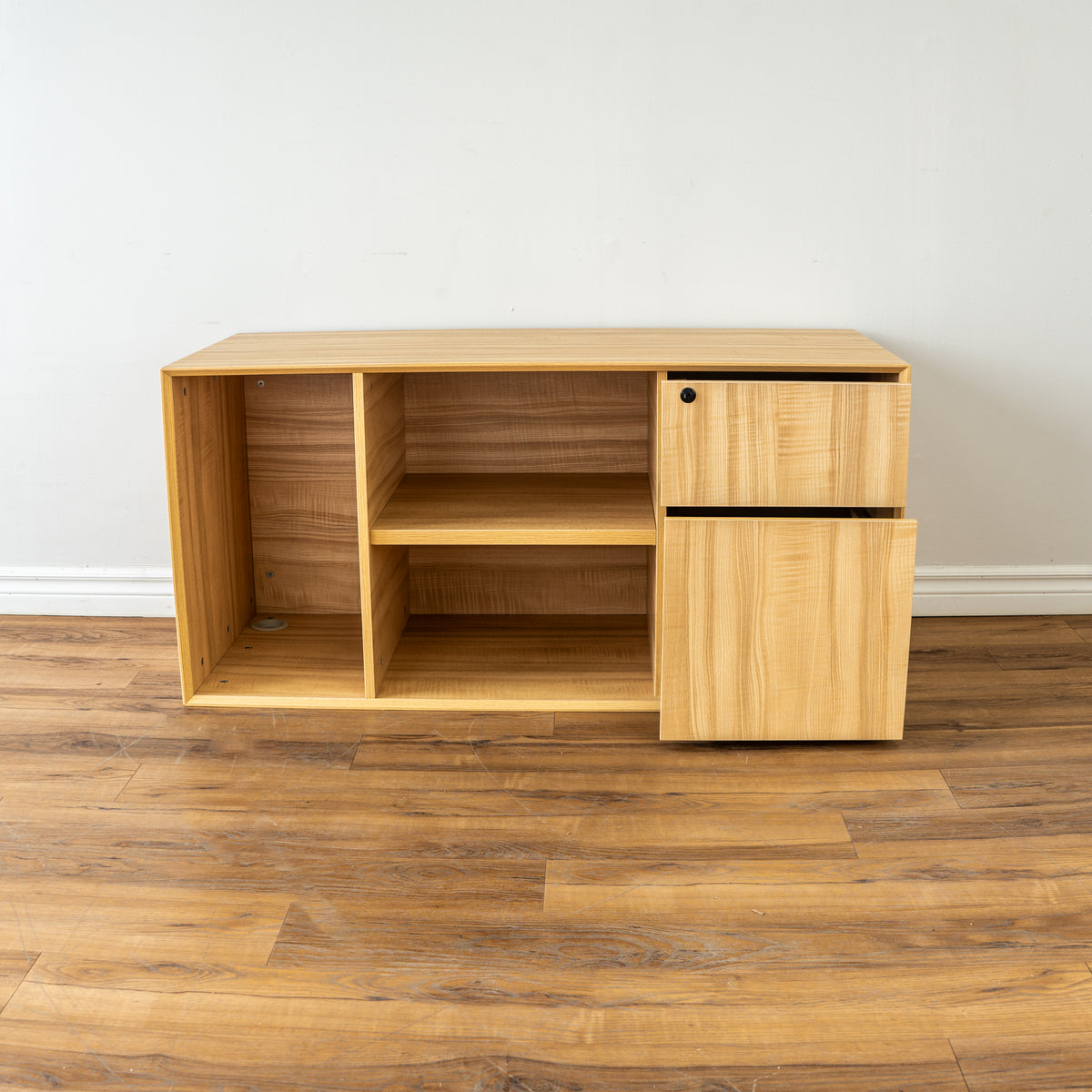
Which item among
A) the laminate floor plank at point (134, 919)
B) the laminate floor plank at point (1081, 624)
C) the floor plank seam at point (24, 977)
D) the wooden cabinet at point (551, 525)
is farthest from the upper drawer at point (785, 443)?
the floor plank seam at point (24, 977)

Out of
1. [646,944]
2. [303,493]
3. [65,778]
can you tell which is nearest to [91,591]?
[303,493]

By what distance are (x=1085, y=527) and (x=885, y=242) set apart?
79 centimetres

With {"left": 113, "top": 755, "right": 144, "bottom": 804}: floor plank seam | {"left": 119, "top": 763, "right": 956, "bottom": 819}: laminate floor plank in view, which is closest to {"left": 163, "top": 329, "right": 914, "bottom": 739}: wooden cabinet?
{"left": 119, "top": 763, "right": 956, "bottom": 819}: laminate floor plank

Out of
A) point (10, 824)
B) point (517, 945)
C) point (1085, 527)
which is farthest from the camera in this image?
point (1085, 527)

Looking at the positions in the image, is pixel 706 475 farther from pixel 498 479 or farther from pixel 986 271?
pixel 986 271

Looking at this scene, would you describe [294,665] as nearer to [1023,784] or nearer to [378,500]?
[378,500]

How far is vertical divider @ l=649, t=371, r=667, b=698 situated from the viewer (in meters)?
1.84

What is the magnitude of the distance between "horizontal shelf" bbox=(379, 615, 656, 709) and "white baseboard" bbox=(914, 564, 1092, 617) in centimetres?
66

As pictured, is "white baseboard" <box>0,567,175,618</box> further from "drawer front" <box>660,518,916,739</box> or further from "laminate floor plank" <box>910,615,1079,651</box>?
"laminate floor plank" <box>910,615,1079,651</box>

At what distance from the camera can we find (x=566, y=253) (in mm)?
2209

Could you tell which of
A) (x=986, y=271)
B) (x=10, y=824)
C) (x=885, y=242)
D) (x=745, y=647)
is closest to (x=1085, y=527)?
(x=986, y=271)

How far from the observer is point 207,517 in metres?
2.09

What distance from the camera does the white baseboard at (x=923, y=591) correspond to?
2379 millimetres

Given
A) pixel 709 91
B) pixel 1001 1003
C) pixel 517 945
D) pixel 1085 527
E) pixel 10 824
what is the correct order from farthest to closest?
1. pixel 1085 527
2. pixel 709 91
3. pixel 10 824
4. pixel 517 945
5. pixel 1001 1003
